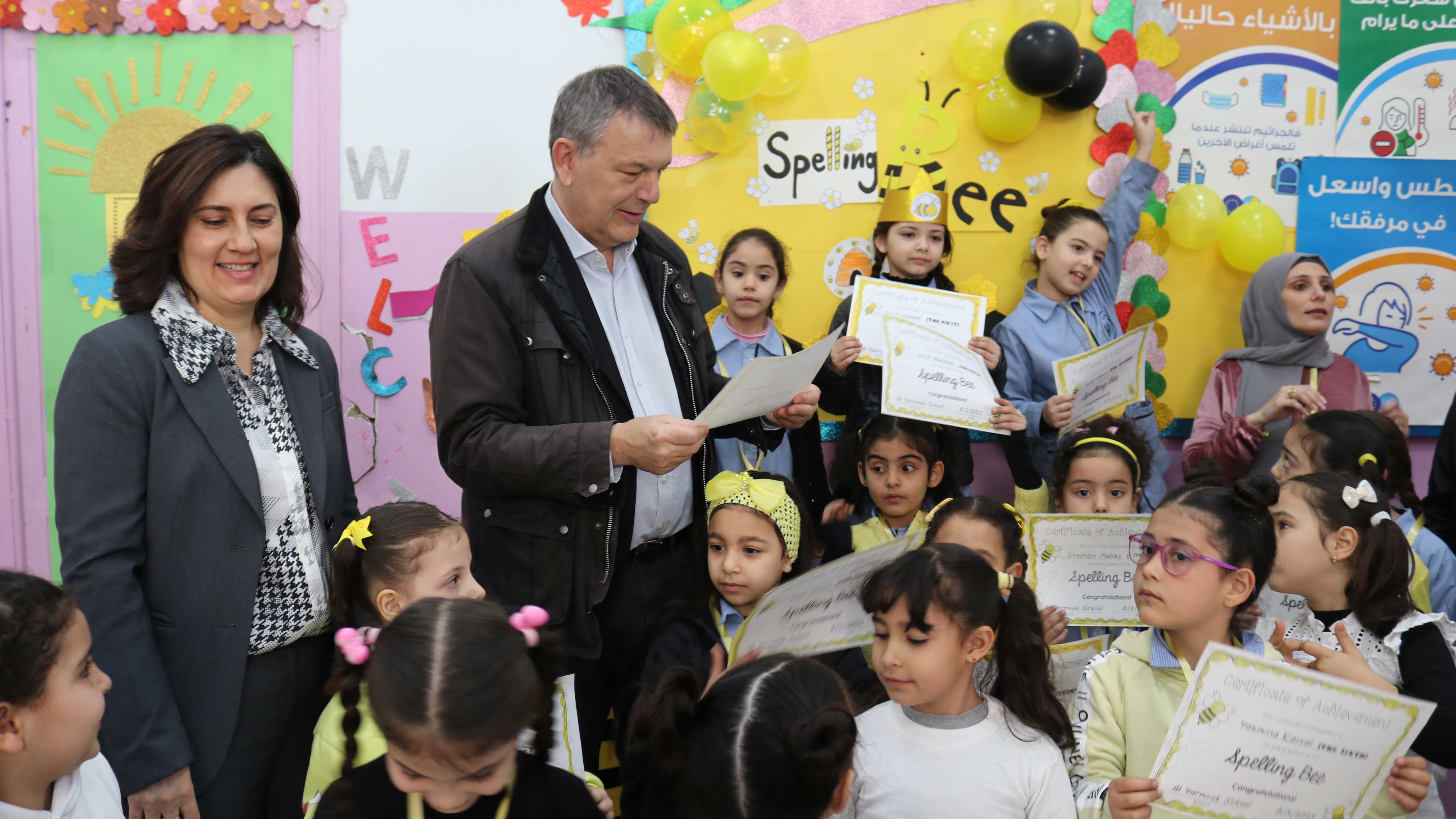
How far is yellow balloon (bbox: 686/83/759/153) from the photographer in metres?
3.80

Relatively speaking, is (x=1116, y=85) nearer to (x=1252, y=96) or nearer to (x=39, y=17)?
(x=1252, y=96)

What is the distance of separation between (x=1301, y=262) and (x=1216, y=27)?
114 cm

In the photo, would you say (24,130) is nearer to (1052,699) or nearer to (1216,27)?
(1052,699)

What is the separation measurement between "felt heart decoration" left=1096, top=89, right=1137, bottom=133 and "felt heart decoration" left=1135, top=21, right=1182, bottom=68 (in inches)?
8.9

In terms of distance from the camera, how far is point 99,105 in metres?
3.69

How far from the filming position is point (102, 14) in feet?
12.0

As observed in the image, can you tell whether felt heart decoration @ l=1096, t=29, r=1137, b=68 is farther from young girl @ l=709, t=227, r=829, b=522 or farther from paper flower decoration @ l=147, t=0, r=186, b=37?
paper flower decoration @ l=147, t=0, r=186, b=37

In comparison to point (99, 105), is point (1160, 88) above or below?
above

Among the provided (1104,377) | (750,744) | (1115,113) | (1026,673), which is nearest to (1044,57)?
(1115,113)

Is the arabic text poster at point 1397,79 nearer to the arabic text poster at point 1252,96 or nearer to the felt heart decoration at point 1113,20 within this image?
the arabic text poster at point 1252,96

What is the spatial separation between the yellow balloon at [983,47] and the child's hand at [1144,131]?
0.60 m

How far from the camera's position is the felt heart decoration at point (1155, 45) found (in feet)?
13.8

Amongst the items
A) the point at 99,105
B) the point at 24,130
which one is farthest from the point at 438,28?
the point at 24,130

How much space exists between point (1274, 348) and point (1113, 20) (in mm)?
1460
